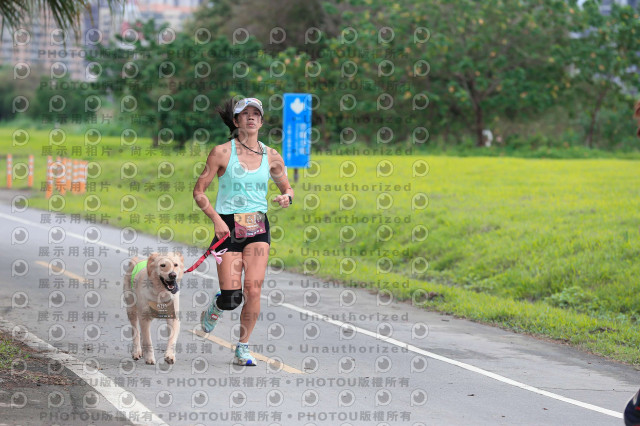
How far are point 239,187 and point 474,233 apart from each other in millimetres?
9725

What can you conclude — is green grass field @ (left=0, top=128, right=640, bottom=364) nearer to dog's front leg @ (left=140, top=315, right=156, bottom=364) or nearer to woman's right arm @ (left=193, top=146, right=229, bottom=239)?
woman's right arm @ (left=193, top=146, right=229, bottom=239)

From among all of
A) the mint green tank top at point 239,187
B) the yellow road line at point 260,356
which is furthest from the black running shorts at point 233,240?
the yellow road line at point 260,356

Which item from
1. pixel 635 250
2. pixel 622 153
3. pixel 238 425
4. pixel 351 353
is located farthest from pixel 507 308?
pixel 622 153

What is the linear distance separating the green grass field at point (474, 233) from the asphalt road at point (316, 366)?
1001 mm

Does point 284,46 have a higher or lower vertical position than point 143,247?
higher

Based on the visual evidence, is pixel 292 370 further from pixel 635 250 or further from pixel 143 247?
pixel 143 247

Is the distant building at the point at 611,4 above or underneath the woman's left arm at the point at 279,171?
above

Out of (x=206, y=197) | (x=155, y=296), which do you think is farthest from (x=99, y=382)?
(x=206, y=197)

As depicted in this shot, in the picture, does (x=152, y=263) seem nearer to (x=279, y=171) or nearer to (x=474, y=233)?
(x=279, y=171)

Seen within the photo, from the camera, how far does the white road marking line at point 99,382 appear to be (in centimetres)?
723

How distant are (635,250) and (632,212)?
9.12ft

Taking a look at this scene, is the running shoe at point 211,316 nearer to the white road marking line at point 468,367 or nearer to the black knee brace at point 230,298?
the black knee brace at point 230,298

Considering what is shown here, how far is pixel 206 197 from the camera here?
8.23 meters

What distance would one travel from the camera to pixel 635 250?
1447 centimetres
